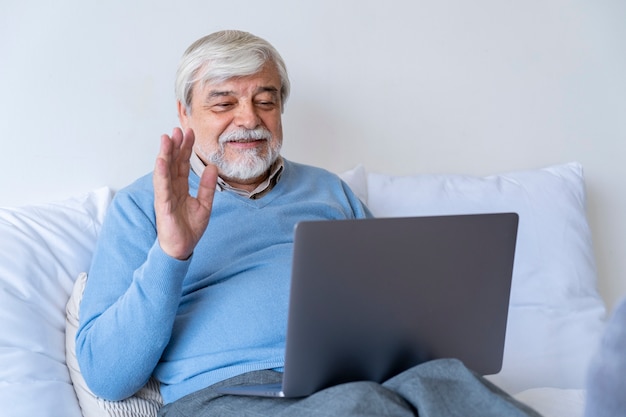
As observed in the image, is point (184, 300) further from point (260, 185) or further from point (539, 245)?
point (539, 245)

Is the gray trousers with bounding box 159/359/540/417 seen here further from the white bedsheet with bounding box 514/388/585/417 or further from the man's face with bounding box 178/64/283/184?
the man's face with bounding box 178/64/283/184

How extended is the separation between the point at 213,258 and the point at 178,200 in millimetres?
234

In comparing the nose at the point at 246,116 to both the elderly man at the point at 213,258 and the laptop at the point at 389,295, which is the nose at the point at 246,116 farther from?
the laptop at the point at 389,295

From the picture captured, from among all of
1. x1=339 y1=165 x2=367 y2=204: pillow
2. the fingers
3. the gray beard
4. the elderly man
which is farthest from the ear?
x1=339 y1=165 x2=367 y2=204: pillow

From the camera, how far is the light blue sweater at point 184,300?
1.35 meters

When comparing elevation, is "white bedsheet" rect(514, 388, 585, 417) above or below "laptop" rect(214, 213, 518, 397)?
below

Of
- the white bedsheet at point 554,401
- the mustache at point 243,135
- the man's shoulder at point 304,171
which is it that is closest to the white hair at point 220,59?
the mustache at point 243,135

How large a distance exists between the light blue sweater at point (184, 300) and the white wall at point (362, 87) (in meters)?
0.36

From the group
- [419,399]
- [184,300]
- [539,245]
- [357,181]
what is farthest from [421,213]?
[419,399]

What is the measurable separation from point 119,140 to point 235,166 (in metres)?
0.40

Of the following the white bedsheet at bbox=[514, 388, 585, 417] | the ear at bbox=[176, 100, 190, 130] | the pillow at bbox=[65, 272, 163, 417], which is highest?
the ear at bbox=[176, 100, 190, 130]

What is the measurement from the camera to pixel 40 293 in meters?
1.57

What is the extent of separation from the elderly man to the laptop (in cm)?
7

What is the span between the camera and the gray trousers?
1038 millimetres
